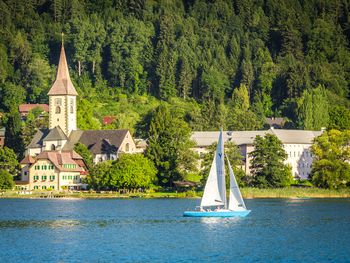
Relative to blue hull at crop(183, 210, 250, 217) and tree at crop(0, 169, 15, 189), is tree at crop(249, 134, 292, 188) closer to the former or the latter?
tree at crop(0, 169, 15, 189)

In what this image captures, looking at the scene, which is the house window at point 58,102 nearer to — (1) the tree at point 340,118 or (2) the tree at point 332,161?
(2) the tree at point 332,161

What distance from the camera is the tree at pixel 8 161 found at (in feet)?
485

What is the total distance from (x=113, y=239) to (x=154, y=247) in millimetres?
6051

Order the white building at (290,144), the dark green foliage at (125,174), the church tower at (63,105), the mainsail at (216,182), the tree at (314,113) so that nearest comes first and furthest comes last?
the mainsail at (216,182)
the dark green foliage at (125,174)
the church tower at (63,105)
the white building at (290,144)
the tree at (314,113)

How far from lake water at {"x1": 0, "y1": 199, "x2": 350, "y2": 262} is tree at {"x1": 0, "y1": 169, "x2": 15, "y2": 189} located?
27577mm

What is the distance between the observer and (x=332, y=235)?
7725cm

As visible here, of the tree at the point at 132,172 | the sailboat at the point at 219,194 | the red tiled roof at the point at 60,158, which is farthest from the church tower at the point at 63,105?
the sailboat at the point at 219,194

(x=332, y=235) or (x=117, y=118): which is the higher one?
(x=117, y=118)

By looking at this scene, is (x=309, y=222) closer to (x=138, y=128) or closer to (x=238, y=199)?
(x=238, y=199)

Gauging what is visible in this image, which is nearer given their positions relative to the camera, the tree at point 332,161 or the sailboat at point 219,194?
the sailboat at point 219,194

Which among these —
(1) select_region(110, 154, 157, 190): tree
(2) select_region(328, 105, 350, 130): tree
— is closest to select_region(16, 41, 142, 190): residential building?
(1) select_region(110, 154, 157, 190): tree

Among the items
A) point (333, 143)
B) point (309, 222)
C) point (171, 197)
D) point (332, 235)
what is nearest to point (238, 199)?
point (309, 222)

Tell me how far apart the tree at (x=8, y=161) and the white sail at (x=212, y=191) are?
62.2m

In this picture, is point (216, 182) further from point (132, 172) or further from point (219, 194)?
point (132, 172)
